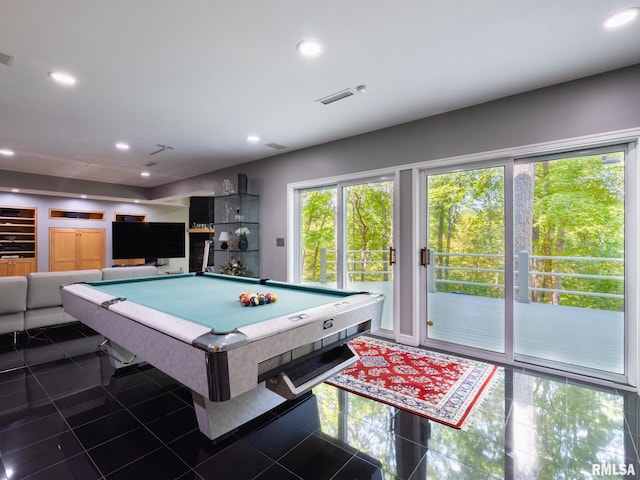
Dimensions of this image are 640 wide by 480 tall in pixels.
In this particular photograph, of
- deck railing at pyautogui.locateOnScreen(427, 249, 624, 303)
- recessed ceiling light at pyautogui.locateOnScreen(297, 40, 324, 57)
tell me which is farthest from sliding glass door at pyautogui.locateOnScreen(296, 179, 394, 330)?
recessed ceiling light at pyautogui.locateOnScreen(297, 40, 324, 57)

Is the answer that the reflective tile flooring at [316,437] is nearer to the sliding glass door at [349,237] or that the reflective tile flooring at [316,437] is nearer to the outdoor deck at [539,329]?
the outdoor deck at [539,329]

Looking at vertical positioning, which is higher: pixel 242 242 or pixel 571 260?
pixel 242 242

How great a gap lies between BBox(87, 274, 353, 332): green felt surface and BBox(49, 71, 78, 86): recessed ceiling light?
1.74 metres

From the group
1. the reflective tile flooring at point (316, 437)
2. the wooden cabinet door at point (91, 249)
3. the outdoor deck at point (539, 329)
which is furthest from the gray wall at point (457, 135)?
the wooden cabinet door at point (91, 249)

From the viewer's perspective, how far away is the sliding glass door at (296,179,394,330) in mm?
3918

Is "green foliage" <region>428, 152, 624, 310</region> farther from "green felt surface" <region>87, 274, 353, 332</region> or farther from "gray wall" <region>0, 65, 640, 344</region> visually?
"green felt surface" <region>87, 274, 353, 332</region>

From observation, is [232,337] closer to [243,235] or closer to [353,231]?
[353,231]

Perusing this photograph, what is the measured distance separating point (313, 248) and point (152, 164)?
3.30 metres

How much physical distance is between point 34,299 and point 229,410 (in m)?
3.46

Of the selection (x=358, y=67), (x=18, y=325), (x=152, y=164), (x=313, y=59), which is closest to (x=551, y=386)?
(x=358, y=67)

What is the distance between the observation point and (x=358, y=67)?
8.02 feet

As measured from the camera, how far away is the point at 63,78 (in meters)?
2.55

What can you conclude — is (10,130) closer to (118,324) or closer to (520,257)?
(118,324)
